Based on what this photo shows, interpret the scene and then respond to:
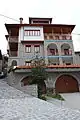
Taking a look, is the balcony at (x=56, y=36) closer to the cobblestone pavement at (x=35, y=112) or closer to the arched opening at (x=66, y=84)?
the arched opening at (x=66, y=84)

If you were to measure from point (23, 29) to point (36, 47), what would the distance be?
373 centimetres

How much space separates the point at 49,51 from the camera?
83.9 ft

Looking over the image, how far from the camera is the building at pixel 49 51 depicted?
68.2ft

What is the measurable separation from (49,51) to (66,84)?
642cm

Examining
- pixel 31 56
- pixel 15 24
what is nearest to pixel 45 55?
pixel 31 56

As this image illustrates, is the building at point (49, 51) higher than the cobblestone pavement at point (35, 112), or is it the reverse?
the building at point (49, 51)

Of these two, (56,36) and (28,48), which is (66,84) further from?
(56,36)

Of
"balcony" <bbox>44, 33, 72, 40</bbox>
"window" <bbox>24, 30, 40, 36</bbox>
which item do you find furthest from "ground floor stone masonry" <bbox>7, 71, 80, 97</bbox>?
"window" <bbox>24, 30, 40, 36</bbox>

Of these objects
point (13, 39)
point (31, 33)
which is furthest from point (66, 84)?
point (13, 39)

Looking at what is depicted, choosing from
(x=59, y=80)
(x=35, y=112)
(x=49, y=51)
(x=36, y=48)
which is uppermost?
(x=36, y=48)

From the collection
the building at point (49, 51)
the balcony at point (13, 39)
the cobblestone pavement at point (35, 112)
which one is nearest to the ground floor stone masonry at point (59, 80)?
the building at point (49, 51)

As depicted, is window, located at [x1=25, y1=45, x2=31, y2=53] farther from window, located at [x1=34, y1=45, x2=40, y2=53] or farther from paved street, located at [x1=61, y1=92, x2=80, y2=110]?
paved street, located at [x1=61, y1=92, x2=80, y2=110]

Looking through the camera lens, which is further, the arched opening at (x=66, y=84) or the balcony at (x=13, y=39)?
the balcony at (x=13, y=39)

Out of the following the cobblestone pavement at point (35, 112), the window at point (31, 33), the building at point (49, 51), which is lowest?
the cobblestone pavement at point (35, 112)
